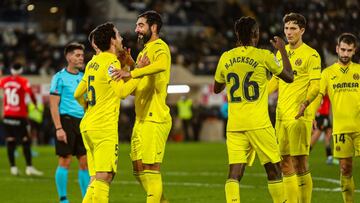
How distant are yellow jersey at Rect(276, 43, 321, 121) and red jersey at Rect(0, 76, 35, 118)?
405 inches

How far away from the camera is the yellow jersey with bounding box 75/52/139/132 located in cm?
1132

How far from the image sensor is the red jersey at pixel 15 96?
22.0m

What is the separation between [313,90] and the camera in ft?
41.0

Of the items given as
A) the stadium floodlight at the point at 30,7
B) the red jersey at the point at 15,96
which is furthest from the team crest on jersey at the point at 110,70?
the stadium floodlight at the point at 30,7

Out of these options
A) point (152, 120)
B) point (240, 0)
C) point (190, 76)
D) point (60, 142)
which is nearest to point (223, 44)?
point (190, 76)

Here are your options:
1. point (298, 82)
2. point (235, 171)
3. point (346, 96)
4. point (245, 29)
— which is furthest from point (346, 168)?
point (245, 29)

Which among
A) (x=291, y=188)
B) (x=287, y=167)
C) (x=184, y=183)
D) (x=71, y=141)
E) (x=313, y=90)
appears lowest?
(x=184, y=183)

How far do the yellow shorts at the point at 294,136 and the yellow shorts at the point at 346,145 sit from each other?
1.45ft

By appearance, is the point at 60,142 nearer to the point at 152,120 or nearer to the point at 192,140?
the point at 152,120

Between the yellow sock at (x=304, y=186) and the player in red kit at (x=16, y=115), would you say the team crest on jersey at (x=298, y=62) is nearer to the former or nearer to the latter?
the yellow sock at (x=304, y=186)

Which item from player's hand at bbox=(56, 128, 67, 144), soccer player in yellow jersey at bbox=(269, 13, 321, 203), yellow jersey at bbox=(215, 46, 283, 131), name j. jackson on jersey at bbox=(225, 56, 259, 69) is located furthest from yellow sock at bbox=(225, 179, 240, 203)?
player's hand at bbox=(56, 128, 67, 144)

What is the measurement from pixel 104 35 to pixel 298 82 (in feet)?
9.38

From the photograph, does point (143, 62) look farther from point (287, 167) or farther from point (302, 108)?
point (287, 167)

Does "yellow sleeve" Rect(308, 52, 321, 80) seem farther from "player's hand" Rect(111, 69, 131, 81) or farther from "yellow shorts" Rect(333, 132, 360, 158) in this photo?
"player's hand" Rect(111, 69, 131, 81)
